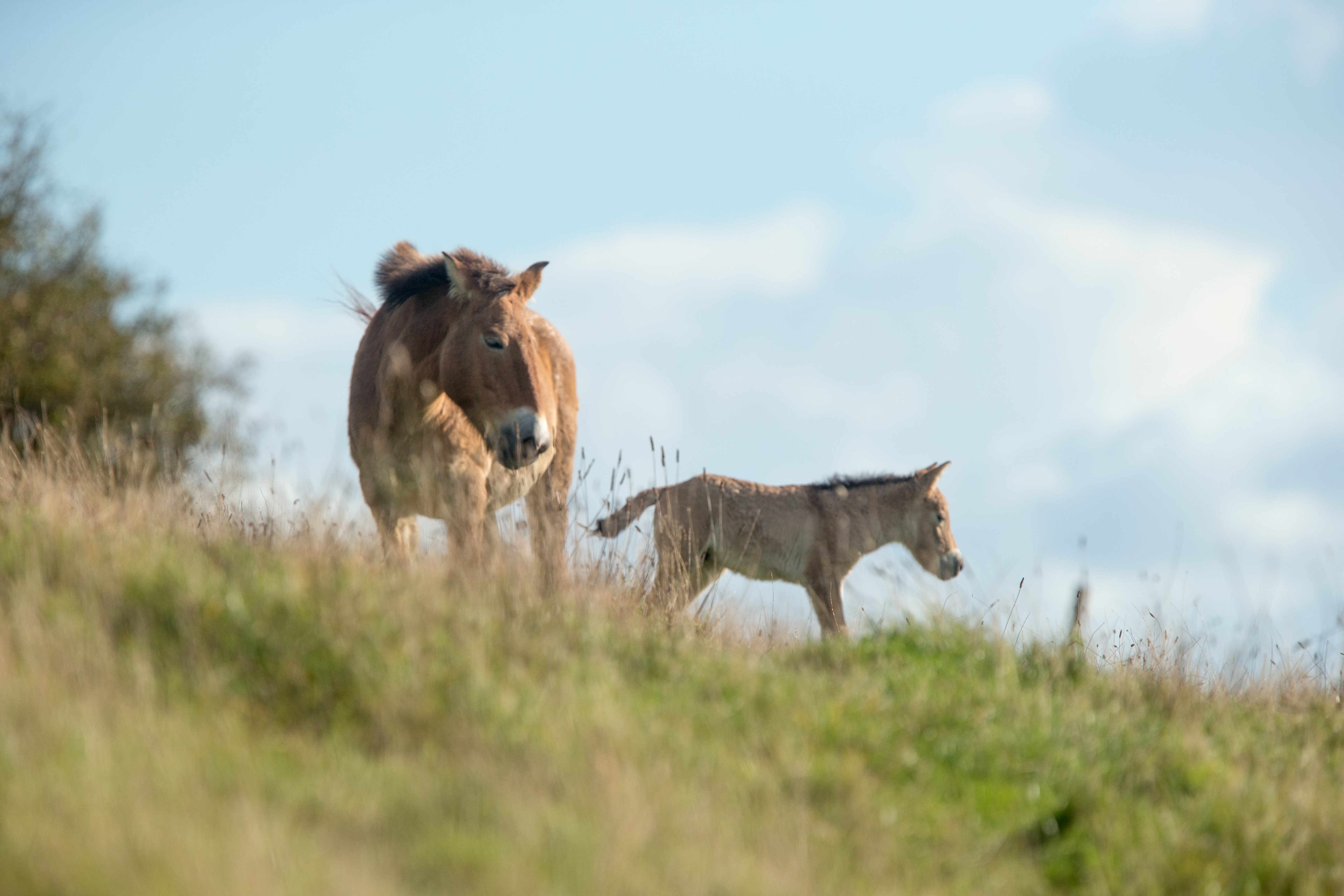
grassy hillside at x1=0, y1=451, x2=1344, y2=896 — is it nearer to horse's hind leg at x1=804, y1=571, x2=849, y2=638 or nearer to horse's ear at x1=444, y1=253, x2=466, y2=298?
horse's ear at x1=444, y1=253, x2=466, y2=298

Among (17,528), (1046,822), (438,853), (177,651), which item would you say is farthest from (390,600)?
(1046,822)

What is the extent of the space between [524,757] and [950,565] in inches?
441

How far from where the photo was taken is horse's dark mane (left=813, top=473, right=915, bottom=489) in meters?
14.1

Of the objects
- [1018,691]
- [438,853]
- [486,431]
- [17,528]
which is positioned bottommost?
[438,853]

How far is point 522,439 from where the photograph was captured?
7.66 m

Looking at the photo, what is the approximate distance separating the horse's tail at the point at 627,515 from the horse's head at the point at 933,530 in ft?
11.8

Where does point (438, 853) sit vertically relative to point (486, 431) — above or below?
below

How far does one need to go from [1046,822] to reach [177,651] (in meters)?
3.59

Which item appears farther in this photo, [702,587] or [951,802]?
[702,587]

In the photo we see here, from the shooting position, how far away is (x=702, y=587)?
41.0 ft

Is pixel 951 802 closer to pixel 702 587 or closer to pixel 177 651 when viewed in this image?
pixel 177 651

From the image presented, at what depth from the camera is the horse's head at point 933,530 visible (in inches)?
566

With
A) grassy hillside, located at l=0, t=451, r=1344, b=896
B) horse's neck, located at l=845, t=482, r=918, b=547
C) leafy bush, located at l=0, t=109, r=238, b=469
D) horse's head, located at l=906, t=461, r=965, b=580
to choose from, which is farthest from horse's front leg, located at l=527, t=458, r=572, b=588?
leafy bush, located at l=0, t=109, r=238, b=469

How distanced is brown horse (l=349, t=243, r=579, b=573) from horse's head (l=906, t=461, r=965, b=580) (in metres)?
6.72
